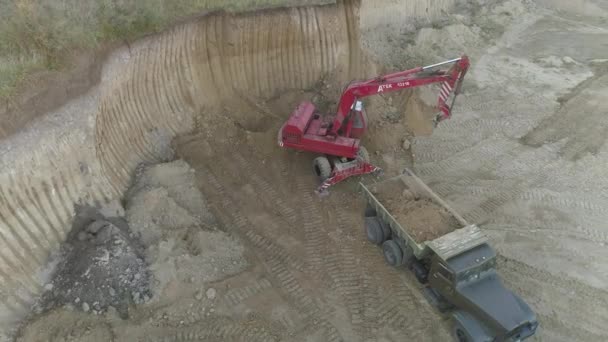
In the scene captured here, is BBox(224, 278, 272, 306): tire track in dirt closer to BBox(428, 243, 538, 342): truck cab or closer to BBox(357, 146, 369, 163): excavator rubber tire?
BBox(428, 243, 538, 342): truck cab

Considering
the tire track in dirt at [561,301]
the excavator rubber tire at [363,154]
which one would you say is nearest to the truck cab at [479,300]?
the tire track in dirt at [561,301]

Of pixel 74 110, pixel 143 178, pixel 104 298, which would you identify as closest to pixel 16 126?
pixel 74 110

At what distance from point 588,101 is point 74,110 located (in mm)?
12711

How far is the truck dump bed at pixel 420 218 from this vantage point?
7.43 metres

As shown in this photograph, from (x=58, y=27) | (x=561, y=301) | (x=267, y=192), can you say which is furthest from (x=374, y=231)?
(x=58, y=27)

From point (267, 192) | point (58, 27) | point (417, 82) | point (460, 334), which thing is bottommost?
point (460, 334)

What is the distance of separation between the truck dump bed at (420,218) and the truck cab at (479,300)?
0.21 metres

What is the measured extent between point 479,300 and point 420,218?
168 centimetres

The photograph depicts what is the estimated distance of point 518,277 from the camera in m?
8.46

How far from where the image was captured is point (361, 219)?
9.56 meters

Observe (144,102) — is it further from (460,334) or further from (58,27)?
(460,334)

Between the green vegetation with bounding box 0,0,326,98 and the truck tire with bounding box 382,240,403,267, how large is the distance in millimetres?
6665

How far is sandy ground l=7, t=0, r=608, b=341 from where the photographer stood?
770 centimetres

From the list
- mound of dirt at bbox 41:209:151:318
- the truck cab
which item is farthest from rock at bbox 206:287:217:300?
the truck cab
